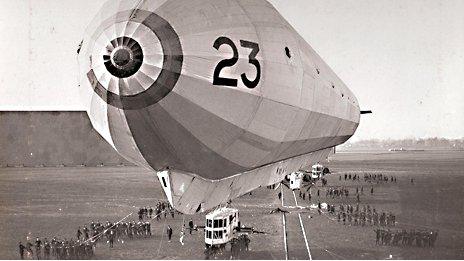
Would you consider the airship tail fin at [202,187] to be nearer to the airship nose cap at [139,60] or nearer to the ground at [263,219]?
the airship nose cap at [139,60]

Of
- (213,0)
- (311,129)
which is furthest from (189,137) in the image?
(311,129)

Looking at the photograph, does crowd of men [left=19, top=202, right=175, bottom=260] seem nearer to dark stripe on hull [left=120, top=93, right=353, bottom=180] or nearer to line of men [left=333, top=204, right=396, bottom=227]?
dark stripe on hull [left=120, top=93, right=353, bottom=180]

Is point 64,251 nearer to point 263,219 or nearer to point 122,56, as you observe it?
point 263,219

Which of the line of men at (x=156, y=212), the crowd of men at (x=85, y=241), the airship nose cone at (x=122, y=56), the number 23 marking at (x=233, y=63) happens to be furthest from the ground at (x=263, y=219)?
the airship nose cone at (x=122, y=56)

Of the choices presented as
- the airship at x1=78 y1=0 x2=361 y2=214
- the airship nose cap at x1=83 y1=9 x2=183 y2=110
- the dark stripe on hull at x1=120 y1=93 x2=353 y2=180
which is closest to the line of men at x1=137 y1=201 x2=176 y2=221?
the airship at x1=78 y1=0 x2=361 y2=214

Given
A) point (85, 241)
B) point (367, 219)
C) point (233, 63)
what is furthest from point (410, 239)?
point (85, 241)

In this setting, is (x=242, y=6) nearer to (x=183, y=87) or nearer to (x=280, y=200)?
(x=183, y=87)
